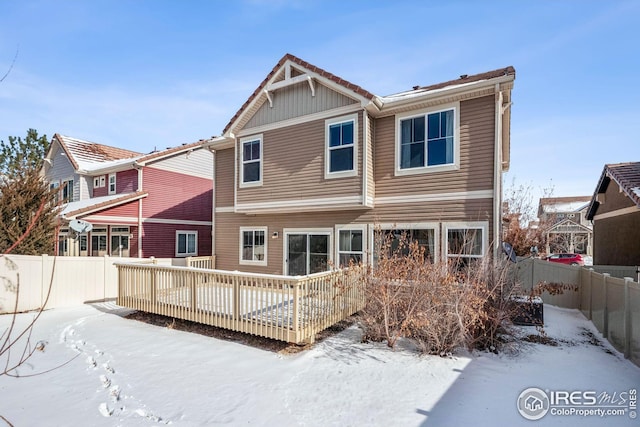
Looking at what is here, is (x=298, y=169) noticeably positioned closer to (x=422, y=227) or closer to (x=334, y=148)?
(x=334, y=148)

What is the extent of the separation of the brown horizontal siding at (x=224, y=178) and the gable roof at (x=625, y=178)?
13529 millimetres

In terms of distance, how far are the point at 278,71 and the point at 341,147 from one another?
353 cm

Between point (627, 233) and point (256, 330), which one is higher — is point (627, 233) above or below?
above

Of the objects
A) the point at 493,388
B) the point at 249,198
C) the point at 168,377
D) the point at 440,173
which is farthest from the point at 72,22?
the point at 493,388

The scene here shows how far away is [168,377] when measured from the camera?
184 inches

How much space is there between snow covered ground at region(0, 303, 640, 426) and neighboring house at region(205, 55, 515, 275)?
2.99 m

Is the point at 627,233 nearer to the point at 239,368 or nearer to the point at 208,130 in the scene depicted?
the point at 239,368

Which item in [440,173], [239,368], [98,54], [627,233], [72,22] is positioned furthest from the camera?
[627,233]

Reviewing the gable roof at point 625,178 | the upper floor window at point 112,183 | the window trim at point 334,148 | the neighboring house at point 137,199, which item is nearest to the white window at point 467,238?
the window trim at point 334,148

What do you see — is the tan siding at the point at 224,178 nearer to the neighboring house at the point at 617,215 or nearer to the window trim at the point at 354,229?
the window trim at the point at 354,229

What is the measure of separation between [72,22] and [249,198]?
6.32 meters

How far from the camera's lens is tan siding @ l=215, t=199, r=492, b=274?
26.3 ft

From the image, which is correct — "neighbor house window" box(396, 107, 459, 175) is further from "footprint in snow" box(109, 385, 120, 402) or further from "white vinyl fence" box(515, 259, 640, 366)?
"footprint in snow" box(109, 385, 120, 402)

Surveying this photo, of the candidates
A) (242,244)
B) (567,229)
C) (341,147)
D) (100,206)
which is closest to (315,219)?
(341,147)
